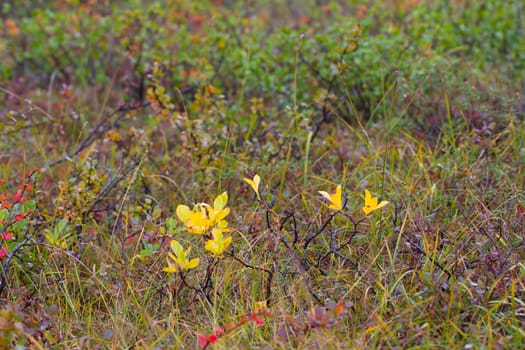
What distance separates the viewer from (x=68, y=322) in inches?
92.7

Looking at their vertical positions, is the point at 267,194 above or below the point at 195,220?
below

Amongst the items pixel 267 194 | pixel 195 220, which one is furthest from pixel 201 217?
pixel 267 194

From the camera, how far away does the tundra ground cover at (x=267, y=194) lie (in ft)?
7.34

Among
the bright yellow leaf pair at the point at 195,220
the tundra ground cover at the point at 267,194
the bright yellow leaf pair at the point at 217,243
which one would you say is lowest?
the tundra ground cover at the point at 267,194

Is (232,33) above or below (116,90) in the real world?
above

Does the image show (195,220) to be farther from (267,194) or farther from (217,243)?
(267,194)

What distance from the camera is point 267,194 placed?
9.69 ft

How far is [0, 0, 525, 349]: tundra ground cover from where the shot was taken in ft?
7.34

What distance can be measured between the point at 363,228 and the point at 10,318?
4.47 feet

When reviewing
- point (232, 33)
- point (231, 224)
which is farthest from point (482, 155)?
point (232, 33)

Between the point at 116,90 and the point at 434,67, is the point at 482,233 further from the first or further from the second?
the point at 116,90

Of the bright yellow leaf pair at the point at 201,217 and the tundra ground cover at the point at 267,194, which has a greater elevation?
the bright yellow leaf pair at the point at 201,217

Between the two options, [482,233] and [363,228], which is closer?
[482,233]

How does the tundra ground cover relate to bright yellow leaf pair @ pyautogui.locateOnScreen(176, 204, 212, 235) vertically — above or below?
below
